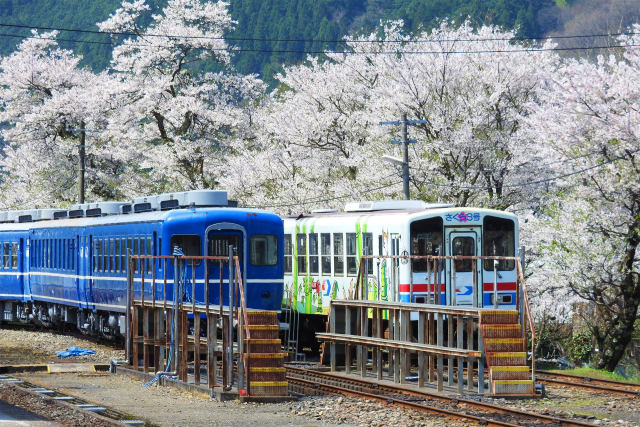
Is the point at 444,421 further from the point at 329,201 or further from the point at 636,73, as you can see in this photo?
the point at 329,201

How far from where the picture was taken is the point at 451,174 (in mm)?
30422

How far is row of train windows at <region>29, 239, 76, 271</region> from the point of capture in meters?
25.9

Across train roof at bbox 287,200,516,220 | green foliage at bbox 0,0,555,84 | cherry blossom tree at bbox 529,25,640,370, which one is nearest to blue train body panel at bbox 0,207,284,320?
train roof at bbox 287,200,516,220

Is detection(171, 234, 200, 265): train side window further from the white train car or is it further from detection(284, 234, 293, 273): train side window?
detection(284, 234, 293, 273): train side window

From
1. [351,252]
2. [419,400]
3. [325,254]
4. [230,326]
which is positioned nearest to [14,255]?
[325,254]

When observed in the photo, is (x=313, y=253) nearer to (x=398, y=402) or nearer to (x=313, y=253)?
(x=313, y=253)

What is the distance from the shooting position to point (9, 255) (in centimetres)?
3061

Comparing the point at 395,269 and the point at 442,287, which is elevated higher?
the point at 395,269

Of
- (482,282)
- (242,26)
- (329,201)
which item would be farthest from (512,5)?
(482,282)

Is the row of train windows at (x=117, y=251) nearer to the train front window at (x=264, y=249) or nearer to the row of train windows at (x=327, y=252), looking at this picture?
the train front window at (x=264, y=249)

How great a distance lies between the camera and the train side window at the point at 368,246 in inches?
814

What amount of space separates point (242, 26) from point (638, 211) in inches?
4864

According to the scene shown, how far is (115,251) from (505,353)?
10641 mm

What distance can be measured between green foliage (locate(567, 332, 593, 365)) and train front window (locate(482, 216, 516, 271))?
7197 mm
